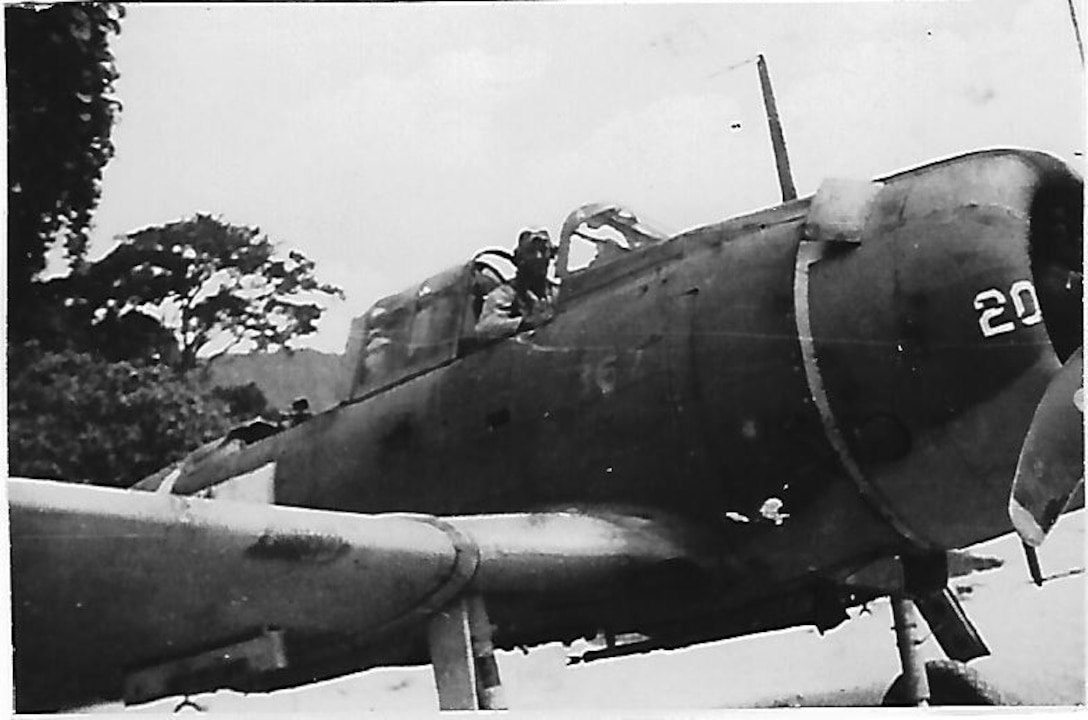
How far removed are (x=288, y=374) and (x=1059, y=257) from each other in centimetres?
87

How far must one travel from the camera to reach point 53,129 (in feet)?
5.52

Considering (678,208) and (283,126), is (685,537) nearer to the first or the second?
(678,208)

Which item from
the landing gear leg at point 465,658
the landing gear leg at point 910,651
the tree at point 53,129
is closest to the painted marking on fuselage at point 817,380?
Answer: the landing gear leg at point 910,651

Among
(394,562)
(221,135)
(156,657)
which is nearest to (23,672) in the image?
(156,657)

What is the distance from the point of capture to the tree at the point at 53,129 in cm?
167

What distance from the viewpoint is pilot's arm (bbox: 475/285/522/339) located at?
5.47 ft

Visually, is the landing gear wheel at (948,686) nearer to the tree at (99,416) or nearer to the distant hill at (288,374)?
the distant hill at (288,374)

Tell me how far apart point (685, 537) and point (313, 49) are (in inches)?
27.9

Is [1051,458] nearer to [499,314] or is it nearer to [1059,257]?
[1059,257]

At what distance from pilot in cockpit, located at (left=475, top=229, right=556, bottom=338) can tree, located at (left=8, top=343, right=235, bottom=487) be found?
332mm

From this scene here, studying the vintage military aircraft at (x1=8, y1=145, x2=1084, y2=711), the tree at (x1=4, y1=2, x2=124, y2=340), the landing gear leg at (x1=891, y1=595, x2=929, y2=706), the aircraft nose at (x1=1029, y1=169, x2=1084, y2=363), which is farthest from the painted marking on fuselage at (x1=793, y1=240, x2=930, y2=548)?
the tree at (x1=4, y1=2, x2=124, y2=340)

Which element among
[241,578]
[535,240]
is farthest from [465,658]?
[535,240]

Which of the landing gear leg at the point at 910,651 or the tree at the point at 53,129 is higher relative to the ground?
the tree at the point at 53,129

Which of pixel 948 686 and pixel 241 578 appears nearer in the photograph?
pixel 241 578
